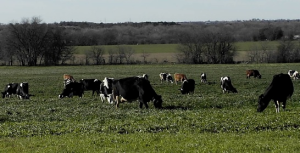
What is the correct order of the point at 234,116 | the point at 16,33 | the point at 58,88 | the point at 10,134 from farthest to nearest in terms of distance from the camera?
the point at 16,33, the point at 58,88, the point at 234,116, the point at 10,134

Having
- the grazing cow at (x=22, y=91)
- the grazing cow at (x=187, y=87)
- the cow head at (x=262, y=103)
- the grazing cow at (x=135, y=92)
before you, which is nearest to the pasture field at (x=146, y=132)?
the cow head at (x=262, y=103)

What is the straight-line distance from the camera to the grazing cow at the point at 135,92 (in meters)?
21.1

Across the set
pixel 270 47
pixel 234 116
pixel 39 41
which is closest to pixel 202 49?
pixel 270 47

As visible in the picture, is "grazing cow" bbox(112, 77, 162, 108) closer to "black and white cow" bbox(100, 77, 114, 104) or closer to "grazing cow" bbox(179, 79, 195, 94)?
"black and white cow" bbox(100, 77, 114, 104)

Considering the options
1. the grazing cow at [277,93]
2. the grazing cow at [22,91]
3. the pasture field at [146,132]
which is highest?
the grazing cow at [277,93]

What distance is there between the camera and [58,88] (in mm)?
42000

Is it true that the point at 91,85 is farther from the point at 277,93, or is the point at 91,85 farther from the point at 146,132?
the point at 146,132

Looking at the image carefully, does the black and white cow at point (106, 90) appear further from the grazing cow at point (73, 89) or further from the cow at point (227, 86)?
the cow at point (227, 86)

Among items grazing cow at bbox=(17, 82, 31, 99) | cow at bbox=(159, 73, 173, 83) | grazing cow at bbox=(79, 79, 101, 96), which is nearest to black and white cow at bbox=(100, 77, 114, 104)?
grazing cow at bbox=(79, 79, 101, 96)

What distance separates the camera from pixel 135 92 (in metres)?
21.8

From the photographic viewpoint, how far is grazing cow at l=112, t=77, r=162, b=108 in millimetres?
21078

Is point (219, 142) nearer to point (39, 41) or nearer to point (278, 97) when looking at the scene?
point (278, 97)

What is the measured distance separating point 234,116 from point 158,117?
2705 millimetres

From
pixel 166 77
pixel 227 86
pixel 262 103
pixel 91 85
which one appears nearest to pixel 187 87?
pixel 227 86
